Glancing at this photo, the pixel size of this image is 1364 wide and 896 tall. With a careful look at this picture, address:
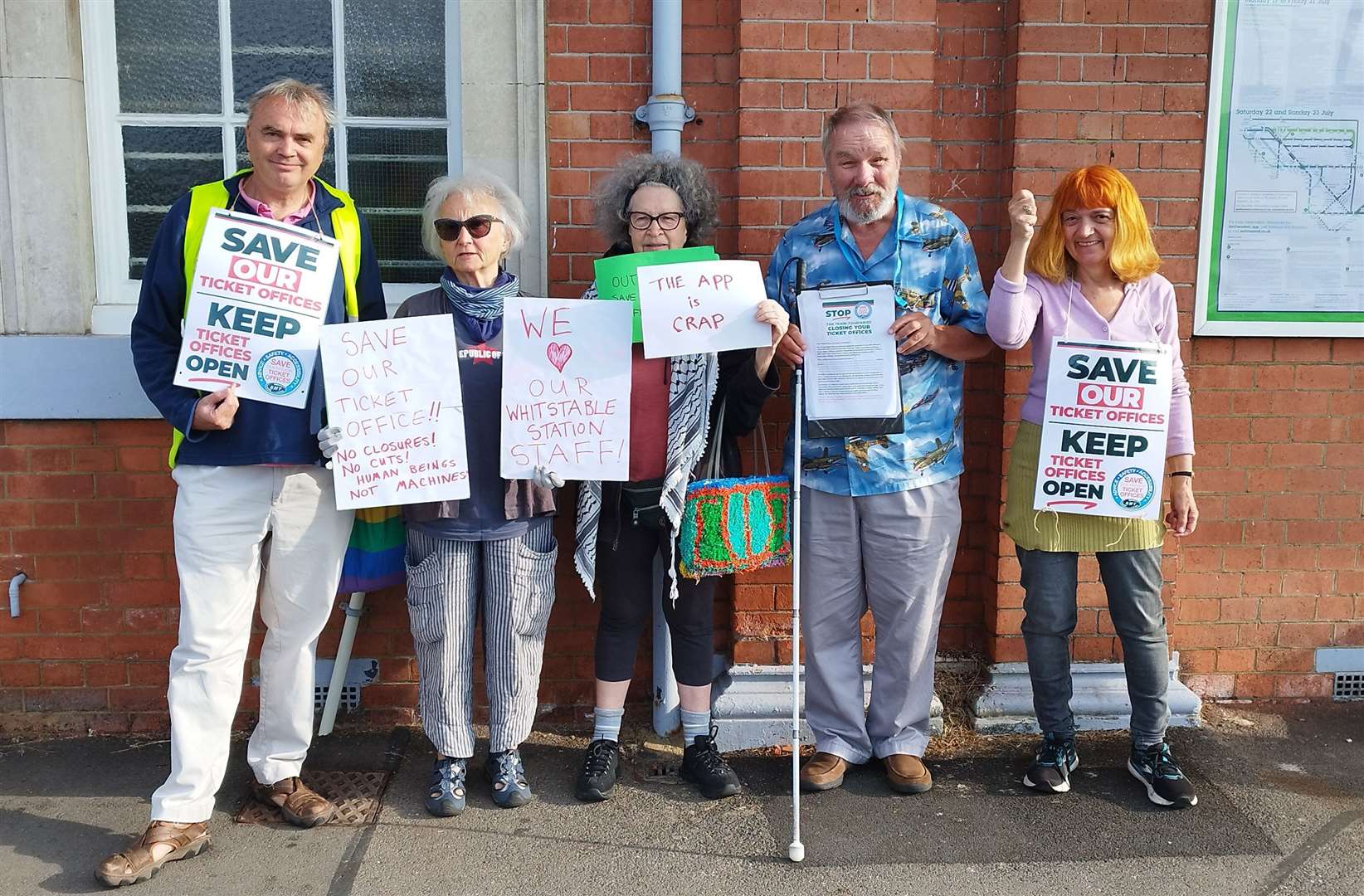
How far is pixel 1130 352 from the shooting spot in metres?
3.45

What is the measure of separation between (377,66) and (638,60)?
1.07m

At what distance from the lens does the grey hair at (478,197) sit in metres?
3.47

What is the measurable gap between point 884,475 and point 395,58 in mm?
2532

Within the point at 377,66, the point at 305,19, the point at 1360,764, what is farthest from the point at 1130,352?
the point at 305,19

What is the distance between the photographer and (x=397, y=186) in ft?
14.3

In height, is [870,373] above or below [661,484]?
above

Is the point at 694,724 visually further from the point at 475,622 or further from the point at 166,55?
the point at 166,55

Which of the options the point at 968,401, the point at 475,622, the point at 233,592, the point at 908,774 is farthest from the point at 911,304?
the point at 233,592

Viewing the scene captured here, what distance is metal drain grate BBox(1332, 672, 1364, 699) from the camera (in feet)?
14.8

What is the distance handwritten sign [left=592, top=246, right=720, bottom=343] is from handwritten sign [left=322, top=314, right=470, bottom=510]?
518 mm

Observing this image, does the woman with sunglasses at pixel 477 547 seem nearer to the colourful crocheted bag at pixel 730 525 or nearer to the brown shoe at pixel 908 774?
the colourful crocheted bag at pixel 730 525

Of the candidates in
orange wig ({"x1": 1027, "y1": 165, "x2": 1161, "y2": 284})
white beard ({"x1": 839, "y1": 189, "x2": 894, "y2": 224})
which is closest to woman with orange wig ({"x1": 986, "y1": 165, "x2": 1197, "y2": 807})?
orange wig ({"x1": 1027, "y1": 165, "x2": 1161, "y2": 284})

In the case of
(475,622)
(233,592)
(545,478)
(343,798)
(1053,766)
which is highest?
(545,478)

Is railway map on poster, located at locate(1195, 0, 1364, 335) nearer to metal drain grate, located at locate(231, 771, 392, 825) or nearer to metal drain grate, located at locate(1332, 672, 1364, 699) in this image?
metal drain grate, located at locate(1332, 672, 1364, 699)
